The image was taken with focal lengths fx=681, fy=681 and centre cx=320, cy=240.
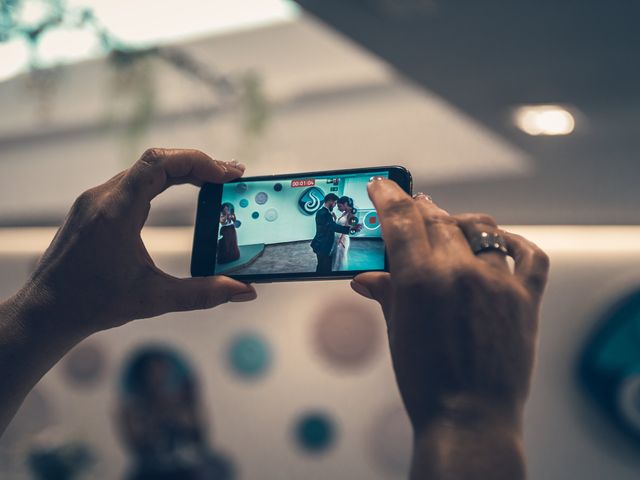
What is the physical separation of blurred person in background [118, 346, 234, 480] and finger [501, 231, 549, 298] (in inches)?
109

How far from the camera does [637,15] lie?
1912 mm

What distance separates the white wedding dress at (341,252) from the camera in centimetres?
99

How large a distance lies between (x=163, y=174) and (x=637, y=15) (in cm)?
159

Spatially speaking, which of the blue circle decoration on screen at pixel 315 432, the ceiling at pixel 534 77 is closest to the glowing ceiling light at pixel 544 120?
the ceiling at pixel 534 77

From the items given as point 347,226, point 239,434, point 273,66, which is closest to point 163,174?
point 347,226

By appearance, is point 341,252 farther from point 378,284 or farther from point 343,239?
point 378,284

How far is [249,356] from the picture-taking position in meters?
3.28

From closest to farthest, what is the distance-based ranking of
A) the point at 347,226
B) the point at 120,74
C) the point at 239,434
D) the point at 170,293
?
1. the point at 170,293
2. the point at 347,226
3. the point at 120,74
4. the point at 239,434

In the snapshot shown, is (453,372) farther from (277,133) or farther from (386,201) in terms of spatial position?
(277,133)

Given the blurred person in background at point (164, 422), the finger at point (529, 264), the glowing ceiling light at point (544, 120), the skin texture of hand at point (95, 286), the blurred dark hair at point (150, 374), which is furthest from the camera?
the blurred dark hair at point (150, 374)

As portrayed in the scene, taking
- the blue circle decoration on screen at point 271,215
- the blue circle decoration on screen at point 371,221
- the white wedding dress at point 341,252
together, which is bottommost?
the white wedding dress at point 341,252

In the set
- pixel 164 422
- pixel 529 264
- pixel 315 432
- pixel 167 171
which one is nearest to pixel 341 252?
pixel 167 171

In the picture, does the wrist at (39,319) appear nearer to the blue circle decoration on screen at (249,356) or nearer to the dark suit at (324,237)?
the dark suit at (324,237)

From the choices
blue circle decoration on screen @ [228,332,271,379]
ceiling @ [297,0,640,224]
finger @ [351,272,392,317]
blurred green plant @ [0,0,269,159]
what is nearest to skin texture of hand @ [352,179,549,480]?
finger @ [351,272,392,317]
